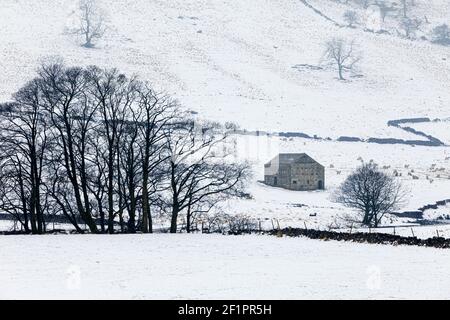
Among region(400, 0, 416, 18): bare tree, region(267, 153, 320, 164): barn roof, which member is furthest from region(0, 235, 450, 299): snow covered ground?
region(400, 0, 416, 18): bare tree

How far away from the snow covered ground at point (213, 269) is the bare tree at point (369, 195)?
28.1 meters

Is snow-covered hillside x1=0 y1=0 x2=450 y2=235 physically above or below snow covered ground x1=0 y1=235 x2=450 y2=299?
above

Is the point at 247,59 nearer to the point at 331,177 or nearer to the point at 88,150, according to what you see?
the point at 331,177

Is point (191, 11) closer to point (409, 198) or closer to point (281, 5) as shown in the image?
point (281, 5)

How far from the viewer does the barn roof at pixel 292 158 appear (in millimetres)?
75706

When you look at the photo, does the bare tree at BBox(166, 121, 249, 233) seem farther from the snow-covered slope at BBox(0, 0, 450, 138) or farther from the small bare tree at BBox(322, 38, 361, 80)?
the small bare tree at BBox(322, 38, 361, 80)

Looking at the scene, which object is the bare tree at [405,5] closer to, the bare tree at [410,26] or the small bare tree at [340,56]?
the bare tree at [410,26]

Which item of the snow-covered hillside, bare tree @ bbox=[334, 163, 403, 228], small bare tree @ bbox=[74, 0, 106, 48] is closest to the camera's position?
bare tree @ bbox=[334, 163, 403, 228]

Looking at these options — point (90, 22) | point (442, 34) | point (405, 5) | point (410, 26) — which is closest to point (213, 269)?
point (90, 22)

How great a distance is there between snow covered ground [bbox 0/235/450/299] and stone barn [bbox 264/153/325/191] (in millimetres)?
43063

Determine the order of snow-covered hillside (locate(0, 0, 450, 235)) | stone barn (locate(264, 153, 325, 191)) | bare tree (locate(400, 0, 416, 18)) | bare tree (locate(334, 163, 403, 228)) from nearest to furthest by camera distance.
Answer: bare tree (locate(334, 163, 403, 228)) < stone barn (locate(264, 153, 325, 191)) < snow-covered hillside (locate(0, 0, 450, 235)) < bare tree (locate(400, 0, 416, 18))

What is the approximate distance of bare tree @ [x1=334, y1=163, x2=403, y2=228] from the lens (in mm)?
57609

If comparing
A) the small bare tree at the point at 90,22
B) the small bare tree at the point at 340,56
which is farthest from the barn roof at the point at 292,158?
the small bare tree at the point at 340,56

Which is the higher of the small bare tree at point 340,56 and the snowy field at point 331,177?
the small bare tree at point 340,56
